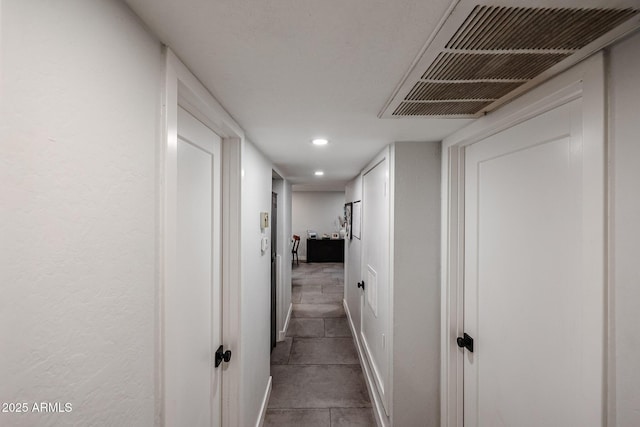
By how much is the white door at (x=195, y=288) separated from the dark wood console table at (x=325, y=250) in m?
7.88

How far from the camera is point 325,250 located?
954 centimetres

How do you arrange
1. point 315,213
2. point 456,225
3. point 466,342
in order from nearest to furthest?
point 466,342
point 456,225
point 315,213

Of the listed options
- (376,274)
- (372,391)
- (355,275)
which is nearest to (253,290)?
(376,274)

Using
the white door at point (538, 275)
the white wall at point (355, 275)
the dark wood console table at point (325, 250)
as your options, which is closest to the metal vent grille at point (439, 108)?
the white door at point (538, 275)

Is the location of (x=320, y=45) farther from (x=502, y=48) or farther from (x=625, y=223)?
(x=625, y=223)

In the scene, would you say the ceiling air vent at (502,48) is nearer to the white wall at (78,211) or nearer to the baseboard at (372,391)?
the white wall at (78,211)

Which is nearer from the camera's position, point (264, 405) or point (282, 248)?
point (264, 405)

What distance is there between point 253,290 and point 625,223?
6.44ft

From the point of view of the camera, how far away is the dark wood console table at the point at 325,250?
9.49 meters

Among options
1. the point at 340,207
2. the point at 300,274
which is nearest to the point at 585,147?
the point at 300,274

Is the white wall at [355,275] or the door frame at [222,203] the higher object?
the door frame at [222,203]

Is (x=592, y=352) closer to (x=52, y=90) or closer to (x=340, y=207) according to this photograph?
(x=52, y=90)

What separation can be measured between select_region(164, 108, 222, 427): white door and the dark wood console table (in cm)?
788

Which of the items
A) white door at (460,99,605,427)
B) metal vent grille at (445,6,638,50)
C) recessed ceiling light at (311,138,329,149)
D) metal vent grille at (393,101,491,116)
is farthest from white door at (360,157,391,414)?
metal vent grille at (445,6,638,50)
